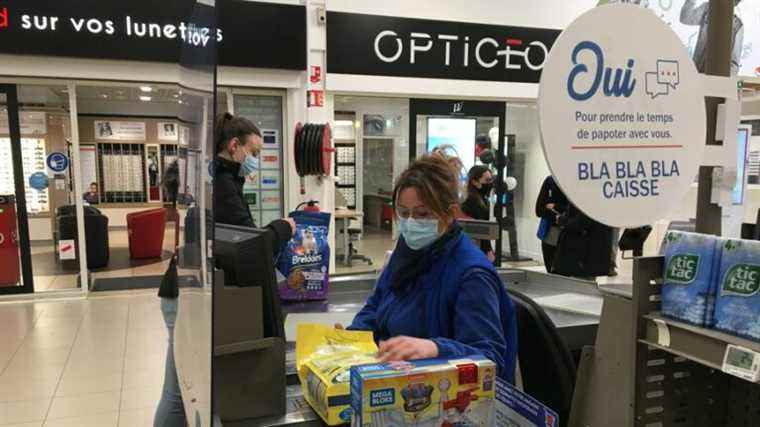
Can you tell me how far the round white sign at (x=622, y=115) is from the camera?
3.31 ft

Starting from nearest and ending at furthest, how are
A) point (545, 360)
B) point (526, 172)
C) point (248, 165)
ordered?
point (545, 360), point (248, 165), point (526, 172)

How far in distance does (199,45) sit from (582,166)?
0.73m

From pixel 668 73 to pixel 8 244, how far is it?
686cm

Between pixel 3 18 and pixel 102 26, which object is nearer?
pixel 3 18

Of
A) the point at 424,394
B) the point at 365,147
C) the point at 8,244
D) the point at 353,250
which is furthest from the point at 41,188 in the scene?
the point at 424,394

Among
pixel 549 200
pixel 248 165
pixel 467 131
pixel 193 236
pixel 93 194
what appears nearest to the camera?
pixel 193 236

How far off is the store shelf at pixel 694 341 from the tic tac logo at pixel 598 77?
1.53ft

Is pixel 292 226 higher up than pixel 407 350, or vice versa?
pixel 292 226

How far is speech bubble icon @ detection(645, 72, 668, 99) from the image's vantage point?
1.08 meters

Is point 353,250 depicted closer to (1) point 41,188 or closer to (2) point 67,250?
(2) point 67,250

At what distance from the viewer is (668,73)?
1.10 meters

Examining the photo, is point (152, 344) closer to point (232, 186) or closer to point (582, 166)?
point (232, 186)

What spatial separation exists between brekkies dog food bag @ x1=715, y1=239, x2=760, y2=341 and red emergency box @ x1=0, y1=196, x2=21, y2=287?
6.84 m

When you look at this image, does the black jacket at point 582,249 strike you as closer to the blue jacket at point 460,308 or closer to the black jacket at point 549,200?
the black jacket at point 549,200
